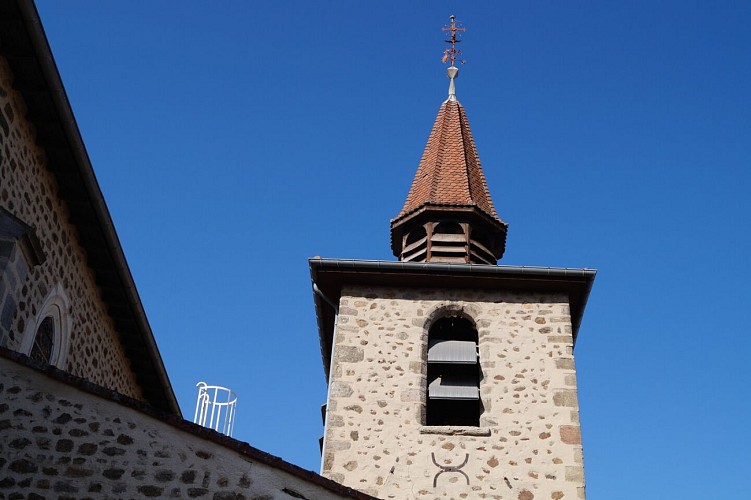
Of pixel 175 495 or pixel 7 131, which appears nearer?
pixel 175 495

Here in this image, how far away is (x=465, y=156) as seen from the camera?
585 inches

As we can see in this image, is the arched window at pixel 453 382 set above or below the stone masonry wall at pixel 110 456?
above

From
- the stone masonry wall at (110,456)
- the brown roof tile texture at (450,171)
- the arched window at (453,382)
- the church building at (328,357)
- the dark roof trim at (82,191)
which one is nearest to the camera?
the stone masonry wall at (110,456)

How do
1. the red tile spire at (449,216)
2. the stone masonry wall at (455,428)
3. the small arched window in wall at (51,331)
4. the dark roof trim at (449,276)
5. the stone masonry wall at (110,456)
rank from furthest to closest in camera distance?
1. the red tile spire at (449,216)
2. the dark roof trim at (449,276)
3. the stone masonry wall at (455,428)
4. the small arched window in wall at (51,331)
5. the stone masonry wall at (110,456)

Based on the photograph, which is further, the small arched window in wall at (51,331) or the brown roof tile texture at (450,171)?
the brown roof tile texture at (450,171)

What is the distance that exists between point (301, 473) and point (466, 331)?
220 inches

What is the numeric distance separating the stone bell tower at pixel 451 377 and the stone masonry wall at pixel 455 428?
1cm

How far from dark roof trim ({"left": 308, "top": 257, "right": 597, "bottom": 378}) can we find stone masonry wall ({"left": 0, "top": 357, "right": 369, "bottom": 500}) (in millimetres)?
5292

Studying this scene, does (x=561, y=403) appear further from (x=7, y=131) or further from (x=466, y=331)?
(x=7, y=131)

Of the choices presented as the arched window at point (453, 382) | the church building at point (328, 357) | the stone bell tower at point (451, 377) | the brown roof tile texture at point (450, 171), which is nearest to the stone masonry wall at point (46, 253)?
the church building at point (328, 357)

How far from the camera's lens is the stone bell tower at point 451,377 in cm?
1032

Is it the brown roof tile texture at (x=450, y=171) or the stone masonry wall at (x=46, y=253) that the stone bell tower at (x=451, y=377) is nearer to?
the brown roof tile texture at (x=450, y=171)

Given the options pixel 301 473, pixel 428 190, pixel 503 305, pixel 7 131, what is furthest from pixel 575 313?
pixel 7 131

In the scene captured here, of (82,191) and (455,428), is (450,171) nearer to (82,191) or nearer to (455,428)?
(455,428)
